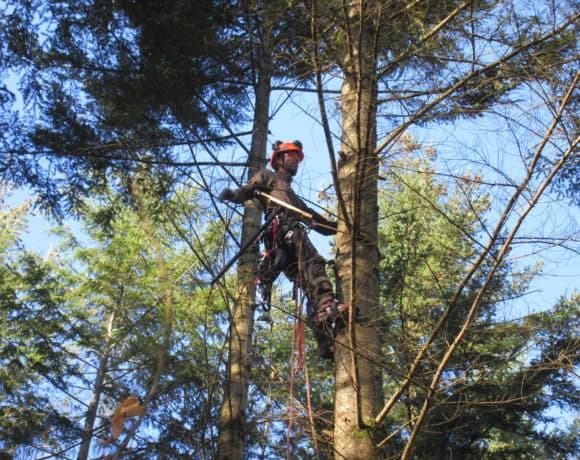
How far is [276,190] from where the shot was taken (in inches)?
211

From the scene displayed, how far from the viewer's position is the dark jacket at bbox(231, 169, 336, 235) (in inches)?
203

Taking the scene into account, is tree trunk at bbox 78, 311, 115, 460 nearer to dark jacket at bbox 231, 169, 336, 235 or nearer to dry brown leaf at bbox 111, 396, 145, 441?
dark jacket at bbox 231, 169, 336, 235

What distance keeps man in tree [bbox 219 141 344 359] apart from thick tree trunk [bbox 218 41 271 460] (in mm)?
295

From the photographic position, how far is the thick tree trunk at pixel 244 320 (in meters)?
5.65

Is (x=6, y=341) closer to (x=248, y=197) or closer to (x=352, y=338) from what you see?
(x=248, y=197)

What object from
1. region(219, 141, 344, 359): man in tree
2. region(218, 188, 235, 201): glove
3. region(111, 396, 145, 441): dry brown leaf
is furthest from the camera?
region(218, 188, 235, 201): glove

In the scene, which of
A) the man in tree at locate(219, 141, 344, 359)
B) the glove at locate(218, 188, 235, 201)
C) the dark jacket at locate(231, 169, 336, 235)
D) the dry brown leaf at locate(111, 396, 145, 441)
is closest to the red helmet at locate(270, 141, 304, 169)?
the man in tree at locate(219, 141, 344, 359)

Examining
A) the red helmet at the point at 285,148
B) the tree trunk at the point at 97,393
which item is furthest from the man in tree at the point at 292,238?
the tree trunk at the point at 97,393

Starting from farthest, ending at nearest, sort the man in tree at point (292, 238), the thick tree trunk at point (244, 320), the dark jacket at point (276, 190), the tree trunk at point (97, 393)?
the tree trunk at point (97, 393), the thick tree trunk at point (244, 320), the dark jacket at point (276, 190), the man in tree at point (292, 238)

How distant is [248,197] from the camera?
17.4 ft

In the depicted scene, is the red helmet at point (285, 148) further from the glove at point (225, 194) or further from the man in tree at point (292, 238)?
the glove at point (225, 194)

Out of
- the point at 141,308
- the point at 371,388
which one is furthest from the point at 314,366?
the point at 371,388

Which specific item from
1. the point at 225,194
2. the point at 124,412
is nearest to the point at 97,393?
the point at 225,194

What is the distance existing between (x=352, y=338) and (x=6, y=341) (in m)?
8.81
